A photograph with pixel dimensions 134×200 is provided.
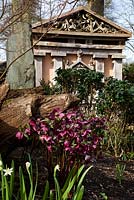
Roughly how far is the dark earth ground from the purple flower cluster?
16.4 inches

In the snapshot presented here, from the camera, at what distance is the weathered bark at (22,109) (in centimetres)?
363

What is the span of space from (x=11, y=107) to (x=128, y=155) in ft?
10.9

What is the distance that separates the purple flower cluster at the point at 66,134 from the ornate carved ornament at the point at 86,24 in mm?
7399

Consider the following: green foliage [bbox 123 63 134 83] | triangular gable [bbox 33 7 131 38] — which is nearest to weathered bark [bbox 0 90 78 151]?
triangular gable [bbox 33 7 131 38]

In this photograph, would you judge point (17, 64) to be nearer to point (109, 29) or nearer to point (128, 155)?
point (128, 155)

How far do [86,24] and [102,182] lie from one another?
7462 mm

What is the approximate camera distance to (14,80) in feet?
25.7

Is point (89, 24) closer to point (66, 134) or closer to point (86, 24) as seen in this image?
point (86, 24)

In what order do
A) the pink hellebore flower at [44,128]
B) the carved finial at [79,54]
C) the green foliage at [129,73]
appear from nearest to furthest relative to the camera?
the pink hellebore flower at [44,128] < the carved finial at [79,54] < the green foliage at [129,73]

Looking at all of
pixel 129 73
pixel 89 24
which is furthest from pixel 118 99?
pixel 129 73

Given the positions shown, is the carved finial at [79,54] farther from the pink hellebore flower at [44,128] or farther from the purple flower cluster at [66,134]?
the pink hellebore flower at [44,128]

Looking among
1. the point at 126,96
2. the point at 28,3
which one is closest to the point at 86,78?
the point at 126,96

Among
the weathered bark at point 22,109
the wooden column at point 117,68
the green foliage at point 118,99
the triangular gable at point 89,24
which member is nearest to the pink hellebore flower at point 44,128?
the weathered bark at point 22,109

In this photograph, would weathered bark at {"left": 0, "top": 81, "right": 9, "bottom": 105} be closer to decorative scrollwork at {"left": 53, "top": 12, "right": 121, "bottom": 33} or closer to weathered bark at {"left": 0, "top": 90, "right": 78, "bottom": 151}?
weathered bark at {"left": 0, "top": 90, "right": 78, "bottom": 151}
